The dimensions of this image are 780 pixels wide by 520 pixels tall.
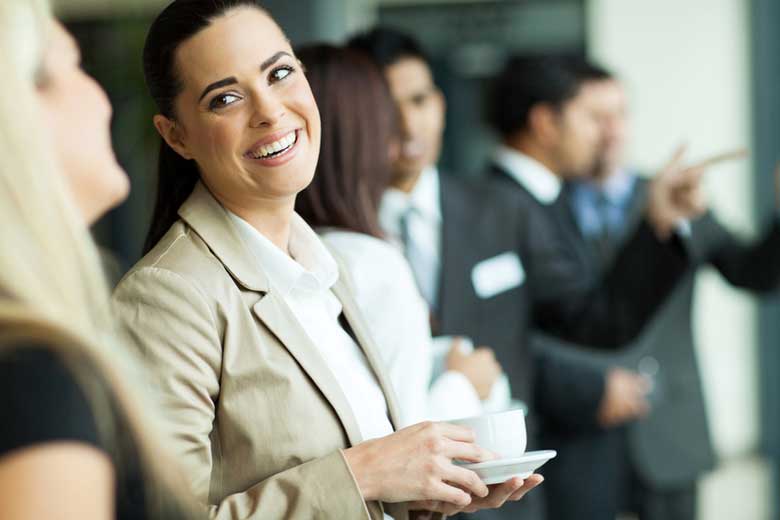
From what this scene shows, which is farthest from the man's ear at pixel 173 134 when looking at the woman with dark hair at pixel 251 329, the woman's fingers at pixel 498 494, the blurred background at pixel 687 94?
the blurred background at pixel 687 94

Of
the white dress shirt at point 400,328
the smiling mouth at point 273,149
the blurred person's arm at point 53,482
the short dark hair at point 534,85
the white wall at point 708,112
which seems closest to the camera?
the blurred person's arm at point 53,482

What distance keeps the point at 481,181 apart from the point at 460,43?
3548mm

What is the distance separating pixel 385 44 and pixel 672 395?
1405 mm

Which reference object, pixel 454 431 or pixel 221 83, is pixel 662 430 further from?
pixel 221 83

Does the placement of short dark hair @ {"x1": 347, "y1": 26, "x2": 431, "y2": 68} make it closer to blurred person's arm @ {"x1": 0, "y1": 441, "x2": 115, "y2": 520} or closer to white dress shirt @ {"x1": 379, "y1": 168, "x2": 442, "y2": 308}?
white dress shirt @ {"x1": 379, "y1": 168, "x2": 442, "y2": 308}

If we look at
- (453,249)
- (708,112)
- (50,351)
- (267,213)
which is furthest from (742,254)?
(50,351)

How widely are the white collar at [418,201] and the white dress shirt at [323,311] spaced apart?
1.08m

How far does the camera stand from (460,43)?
641cm

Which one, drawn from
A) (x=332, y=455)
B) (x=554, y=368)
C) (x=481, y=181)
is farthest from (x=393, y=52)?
(x=332, y=455)

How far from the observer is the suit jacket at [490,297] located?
2.67 m

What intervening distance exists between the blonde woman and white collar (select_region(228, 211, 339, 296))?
0.53 metres

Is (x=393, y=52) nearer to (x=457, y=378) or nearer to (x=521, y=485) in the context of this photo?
(x=457, y=378)

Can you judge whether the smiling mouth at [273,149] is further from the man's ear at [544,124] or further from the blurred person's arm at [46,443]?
the man's ear at [544,124]

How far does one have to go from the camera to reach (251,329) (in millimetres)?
1462
